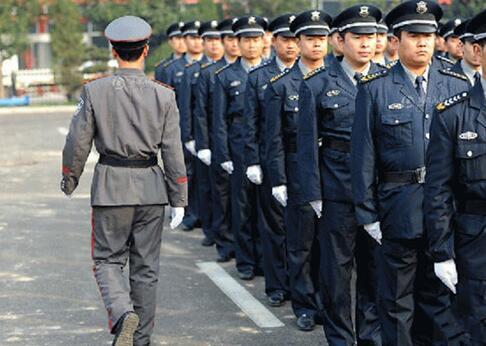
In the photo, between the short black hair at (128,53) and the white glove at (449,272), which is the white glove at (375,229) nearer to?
the white glove at (449,272)

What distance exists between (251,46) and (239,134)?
0.79 m

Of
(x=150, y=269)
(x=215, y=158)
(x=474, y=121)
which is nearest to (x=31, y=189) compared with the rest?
(x=215, y=158)

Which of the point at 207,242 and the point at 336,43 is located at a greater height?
the point at 336,43

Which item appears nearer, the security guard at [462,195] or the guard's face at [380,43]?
the security guard at [462,195]

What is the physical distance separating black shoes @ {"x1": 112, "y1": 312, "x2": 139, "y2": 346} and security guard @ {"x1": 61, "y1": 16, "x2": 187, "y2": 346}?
6.9 inches

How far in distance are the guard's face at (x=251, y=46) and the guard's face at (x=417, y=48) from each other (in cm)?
330

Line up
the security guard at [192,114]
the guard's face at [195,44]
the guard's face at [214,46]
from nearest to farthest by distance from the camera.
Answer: the security guard at [192,114]
the guard's face at [214,46]
the guard's face at [195,44]

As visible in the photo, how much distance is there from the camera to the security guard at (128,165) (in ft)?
19.0

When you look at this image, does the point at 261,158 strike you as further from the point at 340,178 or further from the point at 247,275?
the point at 340,178

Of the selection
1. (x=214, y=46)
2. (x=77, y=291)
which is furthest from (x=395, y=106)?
(x=214, y=46)

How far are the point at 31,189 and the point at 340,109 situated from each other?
846 centimetres

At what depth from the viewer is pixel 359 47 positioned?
19.6ft

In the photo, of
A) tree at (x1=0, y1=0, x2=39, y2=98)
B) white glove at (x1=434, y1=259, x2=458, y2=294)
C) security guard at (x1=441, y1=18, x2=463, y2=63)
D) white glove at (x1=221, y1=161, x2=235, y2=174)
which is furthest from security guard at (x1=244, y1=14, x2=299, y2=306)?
tree at (x1=0, y1=0, x2=39, y2=98)

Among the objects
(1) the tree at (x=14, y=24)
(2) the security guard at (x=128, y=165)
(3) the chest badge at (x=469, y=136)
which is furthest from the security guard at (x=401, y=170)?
(1) the tree at (x=14, y=24)
